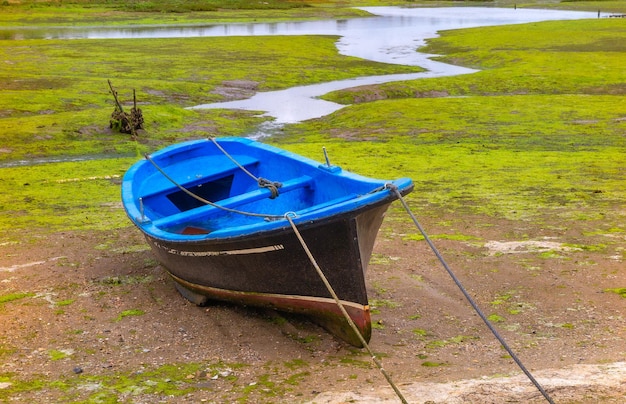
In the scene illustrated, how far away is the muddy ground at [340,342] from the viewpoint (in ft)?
25.5

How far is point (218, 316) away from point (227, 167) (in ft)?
14.9

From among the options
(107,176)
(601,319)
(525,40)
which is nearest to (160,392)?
(601,319)

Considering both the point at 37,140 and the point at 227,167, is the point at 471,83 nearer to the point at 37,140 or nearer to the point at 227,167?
the point at 37,140

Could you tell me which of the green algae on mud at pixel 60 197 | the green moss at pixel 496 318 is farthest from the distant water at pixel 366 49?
the green moss at pixel 496 318

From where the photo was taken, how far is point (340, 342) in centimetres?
908

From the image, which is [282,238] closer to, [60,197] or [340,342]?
[340,342]

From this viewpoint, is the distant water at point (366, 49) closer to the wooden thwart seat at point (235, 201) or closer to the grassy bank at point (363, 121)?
the grassy bank at point (363, 121)

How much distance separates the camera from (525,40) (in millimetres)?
56281

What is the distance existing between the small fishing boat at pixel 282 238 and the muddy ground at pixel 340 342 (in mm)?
520

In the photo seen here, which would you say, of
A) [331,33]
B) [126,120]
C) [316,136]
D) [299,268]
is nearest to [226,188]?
[299,268]

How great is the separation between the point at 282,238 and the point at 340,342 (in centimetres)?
164

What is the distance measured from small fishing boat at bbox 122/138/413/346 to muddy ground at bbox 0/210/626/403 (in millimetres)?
520

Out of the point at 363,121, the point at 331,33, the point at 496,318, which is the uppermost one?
the point at 331,33

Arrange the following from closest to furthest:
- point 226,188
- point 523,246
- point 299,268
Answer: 1. point 299,268
2. point 523,246
3. point 226,188
